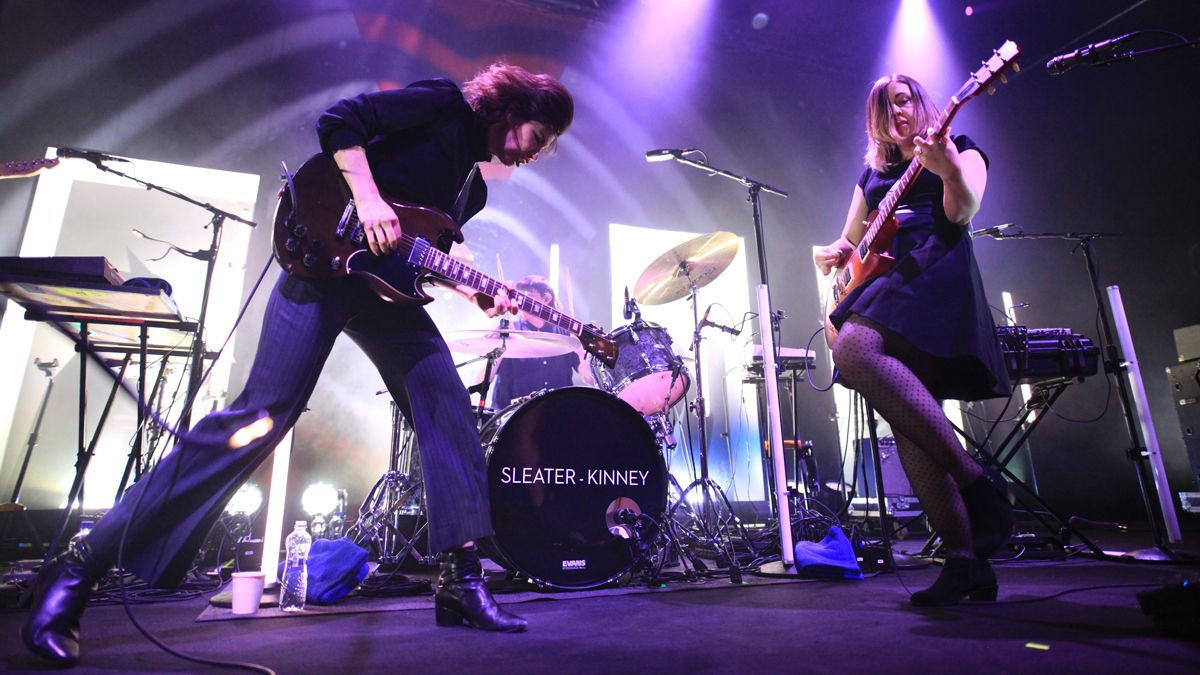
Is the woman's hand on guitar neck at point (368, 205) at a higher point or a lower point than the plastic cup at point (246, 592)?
higher

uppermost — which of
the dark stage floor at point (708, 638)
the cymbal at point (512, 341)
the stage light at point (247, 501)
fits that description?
the cymbal at point (512, 341)

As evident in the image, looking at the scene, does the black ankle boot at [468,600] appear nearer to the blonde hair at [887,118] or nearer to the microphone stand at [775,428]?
the microphone stand at [775,428]

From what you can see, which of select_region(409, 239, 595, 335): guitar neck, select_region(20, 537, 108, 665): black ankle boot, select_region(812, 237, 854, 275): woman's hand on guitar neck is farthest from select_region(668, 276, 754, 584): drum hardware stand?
select_region(20, 537, 108, 665): black ankle boot

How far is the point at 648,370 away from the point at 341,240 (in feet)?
7.68

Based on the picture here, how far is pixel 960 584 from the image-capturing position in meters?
1.99

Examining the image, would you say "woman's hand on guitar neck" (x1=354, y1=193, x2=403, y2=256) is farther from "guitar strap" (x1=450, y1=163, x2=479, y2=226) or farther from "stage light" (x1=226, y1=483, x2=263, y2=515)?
"stage light" (x1=226, y1=483, x2=263, y2=515)

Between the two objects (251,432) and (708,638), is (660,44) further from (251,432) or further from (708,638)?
(708,638)

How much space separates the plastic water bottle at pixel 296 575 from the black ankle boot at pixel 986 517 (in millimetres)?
2471

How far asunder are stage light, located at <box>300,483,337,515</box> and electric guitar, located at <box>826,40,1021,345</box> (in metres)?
4.55

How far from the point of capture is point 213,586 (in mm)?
3092

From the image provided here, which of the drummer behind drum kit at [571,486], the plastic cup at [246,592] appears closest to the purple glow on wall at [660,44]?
the drummer behind drum kit at [571,486]

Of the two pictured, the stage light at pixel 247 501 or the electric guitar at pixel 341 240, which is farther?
the stage light at pixel 247 501

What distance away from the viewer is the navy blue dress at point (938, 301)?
80.5 inches

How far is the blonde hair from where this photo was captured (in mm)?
2324
